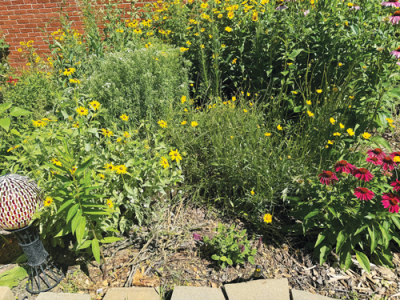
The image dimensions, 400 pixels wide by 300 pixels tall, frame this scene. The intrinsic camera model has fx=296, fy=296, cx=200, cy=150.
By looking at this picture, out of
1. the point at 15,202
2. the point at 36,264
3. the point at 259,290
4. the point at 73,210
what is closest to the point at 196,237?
the point at 259,290

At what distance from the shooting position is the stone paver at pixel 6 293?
1793 millimetres

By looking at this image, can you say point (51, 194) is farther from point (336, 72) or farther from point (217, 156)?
point (336, 72)

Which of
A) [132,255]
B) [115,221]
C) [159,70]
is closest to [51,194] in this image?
[115,221]

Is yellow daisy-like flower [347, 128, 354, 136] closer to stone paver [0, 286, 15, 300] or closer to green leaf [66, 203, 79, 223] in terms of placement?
green leaf [66, 203, 79, 223]

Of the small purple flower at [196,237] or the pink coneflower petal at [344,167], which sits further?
the small purple flower at [196,237]

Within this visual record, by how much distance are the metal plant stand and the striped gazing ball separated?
9cm

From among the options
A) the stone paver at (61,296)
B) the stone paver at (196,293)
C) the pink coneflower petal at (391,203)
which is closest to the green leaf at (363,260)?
the pink coneflower petal at (391,203)

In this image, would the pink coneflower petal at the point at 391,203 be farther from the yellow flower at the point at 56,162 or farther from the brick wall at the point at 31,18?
the brick wall at the point at 31,18

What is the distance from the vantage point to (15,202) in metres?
1.63

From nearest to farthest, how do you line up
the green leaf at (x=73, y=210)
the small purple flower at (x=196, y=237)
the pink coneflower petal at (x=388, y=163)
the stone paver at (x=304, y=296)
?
the green leaf at (x=73, y=210) → the pink coneflower petal at (x=388, y=163) → the stone paver at (x=304, y=296) → the small purple flower at (x=196, y=237)

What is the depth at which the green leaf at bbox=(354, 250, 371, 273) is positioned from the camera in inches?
73.2

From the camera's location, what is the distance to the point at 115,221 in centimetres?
198

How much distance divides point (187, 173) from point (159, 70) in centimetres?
114

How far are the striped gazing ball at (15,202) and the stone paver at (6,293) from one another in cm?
45
